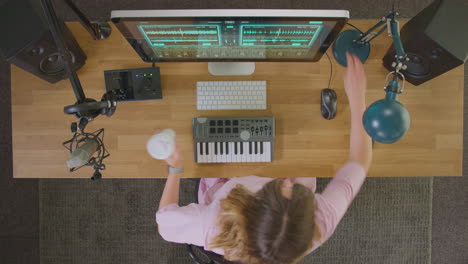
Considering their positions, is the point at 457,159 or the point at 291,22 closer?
the point at 291,22

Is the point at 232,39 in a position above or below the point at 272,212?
above

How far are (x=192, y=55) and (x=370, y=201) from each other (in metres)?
1.83

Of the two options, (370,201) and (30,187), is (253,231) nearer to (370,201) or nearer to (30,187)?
(370,201)

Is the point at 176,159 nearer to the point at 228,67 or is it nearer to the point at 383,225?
the point at 228,67

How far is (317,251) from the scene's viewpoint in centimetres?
239

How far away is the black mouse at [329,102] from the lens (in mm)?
1558

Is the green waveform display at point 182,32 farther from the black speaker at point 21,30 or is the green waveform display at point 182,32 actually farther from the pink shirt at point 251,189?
the pink shirt at point 251,189

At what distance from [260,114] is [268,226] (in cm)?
67

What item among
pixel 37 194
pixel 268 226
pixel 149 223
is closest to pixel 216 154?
pixel 268 226

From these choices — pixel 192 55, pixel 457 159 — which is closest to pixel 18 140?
pixel 192 55

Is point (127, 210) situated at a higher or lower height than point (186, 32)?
lower

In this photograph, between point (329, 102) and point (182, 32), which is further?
point (329, 102)

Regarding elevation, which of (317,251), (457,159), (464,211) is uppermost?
(457,159)

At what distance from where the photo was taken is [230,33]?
119 centimetres
